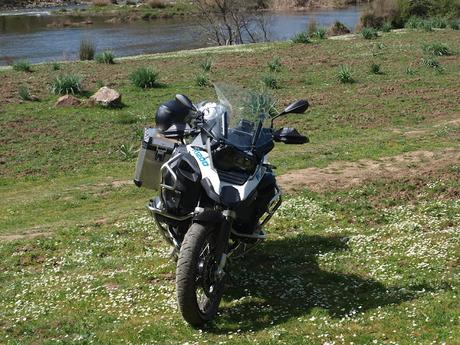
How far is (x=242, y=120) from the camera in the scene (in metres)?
6.48

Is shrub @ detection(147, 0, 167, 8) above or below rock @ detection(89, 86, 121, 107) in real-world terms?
below

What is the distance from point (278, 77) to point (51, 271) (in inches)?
640

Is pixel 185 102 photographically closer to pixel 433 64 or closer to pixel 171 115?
pixel 171 115

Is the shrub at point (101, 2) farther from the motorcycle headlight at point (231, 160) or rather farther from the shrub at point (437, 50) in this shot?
the motorcycle headlight at point (231, 160)

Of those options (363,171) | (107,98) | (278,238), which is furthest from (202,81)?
(278,238)

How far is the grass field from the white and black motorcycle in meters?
0.46

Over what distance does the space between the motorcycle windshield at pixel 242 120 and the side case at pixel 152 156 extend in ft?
2.50

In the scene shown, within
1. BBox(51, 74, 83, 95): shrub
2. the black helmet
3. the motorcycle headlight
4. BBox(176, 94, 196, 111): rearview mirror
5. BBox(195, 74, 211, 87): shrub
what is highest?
BBox(176, 94, 196, 111): rearview mirror

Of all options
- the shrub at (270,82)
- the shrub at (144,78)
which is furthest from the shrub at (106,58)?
the shrub at (270,82)

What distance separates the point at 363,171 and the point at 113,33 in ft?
143


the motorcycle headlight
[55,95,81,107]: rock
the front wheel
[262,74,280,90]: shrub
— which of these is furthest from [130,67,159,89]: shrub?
the front wheel

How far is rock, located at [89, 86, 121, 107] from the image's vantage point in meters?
19.2

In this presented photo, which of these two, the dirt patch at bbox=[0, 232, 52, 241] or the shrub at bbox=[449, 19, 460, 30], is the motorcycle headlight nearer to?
the dirt patch at bbox=[0, 232, 52, 241]

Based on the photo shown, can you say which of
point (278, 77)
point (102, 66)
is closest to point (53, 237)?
point (278, 77)
